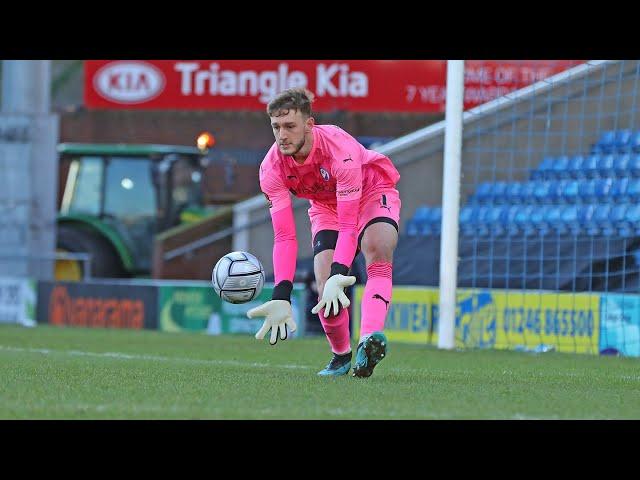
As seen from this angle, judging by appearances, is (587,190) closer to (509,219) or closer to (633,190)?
(633,190)

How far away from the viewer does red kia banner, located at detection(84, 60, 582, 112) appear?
92.4ft

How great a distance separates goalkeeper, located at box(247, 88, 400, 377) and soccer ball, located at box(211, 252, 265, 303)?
0.58 ft

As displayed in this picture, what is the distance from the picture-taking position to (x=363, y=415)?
6086 millimetres

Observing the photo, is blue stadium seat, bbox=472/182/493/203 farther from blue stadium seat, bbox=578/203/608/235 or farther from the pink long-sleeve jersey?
the pink long-sleeve jersey

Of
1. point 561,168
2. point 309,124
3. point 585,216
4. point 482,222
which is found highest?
point 561,168

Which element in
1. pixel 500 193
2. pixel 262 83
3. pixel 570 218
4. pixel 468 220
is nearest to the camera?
pixel 570 218

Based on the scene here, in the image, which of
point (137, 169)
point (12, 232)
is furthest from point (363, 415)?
point (137, 169)

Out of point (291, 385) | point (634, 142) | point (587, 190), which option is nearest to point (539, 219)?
point (587, 190)

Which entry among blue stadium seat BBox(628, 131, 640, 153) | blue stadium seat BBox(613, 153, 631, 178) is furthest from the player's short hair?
blue stadium seat BBox(628, 131, 640, 153)

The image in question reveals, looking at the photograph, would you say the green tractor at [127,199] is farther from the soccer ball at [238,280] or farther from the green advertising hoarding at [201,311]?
the soccer ball at [238,280]

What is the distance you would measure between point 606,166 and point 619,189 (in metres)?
0.59

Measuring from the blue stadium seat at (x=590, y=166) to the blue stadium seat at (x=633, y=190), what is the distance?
790 millimetres

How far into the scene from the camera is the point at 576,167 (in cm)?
1661


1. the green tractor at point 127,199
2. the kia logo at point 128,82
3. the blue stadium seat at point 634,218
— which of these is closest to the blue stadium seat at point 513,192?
the blue stadium seat at point 634,218
